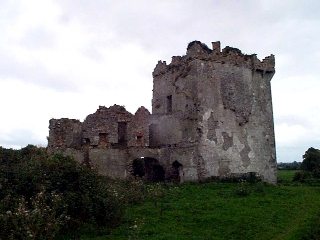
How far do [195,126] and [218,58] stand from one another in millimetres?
4772

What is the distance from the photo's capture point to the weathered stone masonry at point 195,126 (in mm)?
20844

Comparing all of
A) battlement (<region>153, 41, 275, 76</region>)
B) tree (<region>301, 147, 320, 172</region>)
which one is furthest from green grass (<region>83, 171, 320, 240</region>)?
tree (<region>301, 147, 320, 172</region>)

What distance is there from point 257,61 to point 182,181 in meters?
10.1

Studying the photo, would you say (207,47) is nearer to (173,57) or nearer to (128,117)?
(173,57)

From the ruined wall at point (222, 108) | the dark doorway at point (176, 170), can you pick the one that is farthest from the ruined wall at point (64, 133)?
the ruined wall at point (222, 108)

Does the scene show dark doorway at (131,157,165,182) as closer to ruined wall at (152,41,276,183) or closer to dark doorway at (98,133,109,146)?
ruined wall at (152,41,276,183)

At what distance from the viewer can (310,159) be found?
131 feet

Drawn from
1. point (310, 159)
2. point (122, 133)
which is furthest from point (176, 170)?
point (310, 159)

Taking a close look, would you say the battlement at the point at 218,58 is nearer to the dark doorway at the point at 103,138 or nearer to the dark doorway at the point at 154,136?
the dark doorway at the point at 154,136

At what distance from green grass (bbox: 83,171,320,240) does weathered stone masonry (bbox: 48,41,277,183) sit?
192 inches

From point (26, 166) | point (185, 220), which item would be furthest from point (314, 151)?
point (26, 166)

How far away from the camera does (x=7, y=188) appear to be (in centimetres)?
1034

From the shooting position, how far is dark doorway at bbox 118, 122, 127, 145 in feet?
73.8

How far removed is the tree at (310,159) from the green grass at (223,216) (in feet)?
78.7
